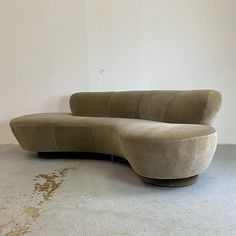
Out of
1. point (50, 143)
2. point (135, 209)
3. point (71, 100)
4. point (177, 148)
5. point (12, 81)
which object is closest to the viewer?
point (135, 209)

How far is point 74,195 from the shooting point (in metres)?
2.02

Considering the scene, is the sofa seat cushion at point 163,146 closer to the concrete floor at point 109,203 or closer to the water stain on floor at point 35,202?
the concrete floor at point 109,203

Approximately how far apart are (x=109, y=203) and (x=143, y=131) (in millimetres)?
550

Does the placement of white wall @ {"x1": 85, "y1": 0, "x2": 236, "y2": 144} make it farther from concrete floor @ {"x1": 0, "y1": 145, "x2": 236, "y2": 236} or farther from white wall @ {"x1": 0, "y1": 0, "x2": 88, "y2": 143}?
concrete floor @ {"x1": 0, "y1": 145, "x2": 236, "y2": 236}

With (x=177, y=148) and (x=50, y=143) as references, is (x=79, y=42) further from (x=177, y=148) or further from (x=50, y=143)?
(x=177, y=148)

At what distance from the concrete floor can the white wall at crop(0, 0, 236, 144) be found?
1150mm

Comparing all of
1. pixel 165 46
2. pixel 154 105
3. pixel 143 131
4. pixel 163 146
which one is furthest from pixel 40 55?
pixel 163 146

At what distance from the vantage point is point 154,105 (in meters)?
2.88

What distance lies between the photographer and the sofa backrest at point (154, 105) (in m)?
2.42

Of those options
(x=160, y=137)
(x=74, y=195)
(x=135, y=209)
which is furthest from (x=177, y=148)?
(x=74, y=195)

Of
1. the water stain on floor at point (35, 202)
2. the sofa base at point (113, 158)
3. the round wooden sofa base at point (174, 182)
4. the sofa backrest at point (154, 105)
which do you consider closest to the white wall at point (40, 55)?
the sofa backrest at point (154, 105)

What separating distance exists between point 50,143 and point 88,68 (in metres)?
1.09

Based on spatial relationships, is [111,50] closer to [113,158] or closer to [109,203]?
[113,158]

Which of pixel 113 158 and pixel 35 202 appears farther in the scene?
pixel 113 158
